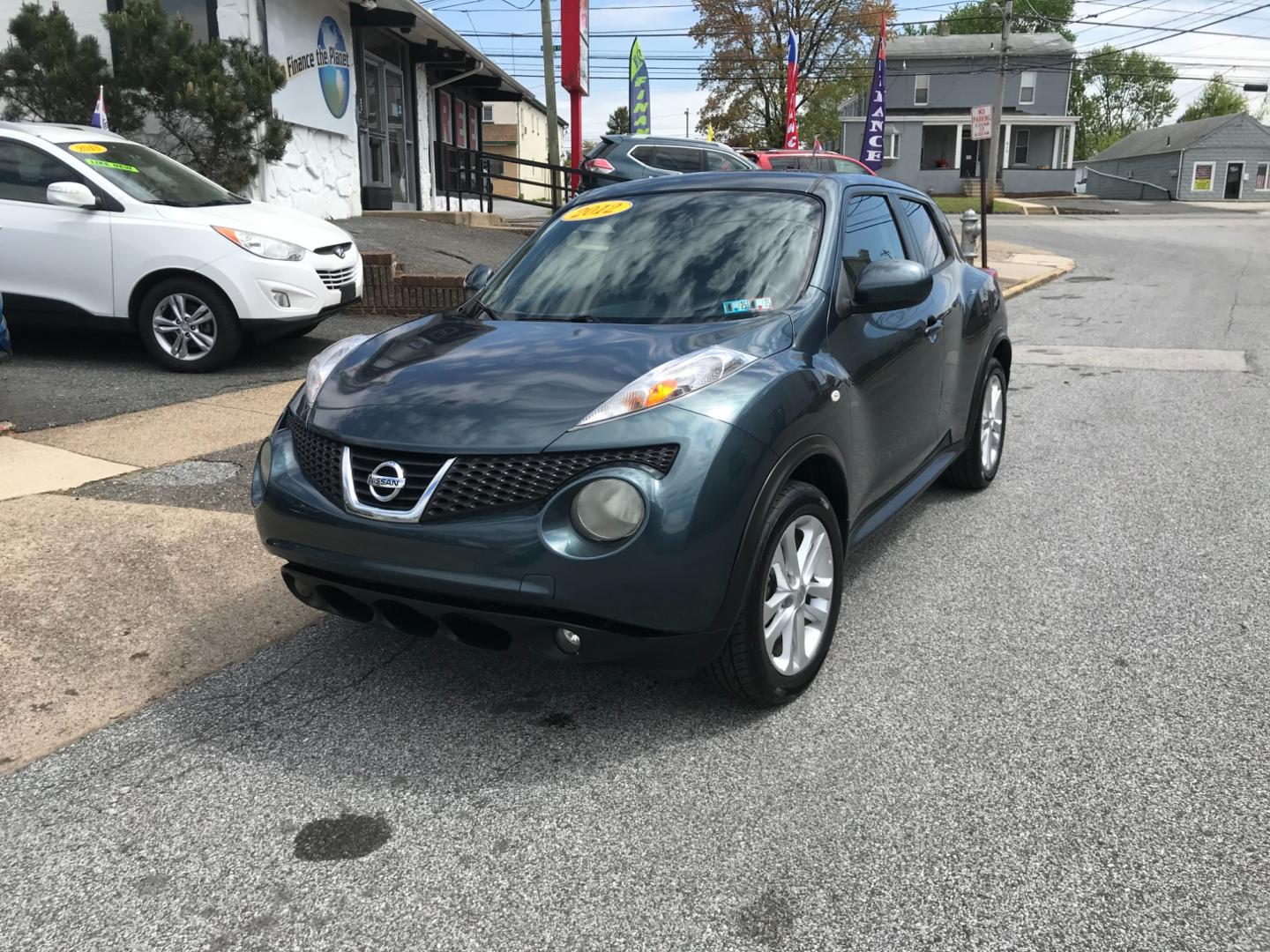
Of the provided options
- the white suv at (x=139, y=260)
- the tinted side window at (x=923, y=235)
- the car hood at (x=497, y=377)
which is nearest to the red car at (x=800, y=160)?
the white suv at (x=139, y=260)

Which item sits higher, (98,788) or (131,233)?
(131,233)

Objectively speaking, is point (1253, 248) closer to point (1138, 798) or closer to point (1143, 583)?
point (1143, 583)

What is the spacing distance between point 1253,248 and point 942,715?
25.8 meters

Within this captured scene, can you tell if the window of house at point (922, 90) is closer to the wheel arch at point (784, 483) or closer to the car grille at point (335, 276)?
the car grille at point (335, 276)

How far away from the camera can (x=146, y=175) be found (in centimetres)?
843

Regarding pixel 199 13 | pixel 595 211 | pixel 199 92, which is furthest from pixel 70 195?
pixel 199 13

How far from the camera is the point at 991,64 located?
56188mm

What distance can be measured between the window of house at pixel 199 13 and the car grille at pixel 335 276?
23.4 ft

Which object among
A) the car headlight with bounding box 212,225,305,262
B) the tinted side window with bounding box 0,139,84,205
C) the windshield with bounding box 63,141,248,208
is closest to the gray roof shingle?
the windshield with bounding box 63,141,248,208

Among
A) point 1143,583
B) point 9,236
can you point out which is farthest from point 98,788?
point 9,236

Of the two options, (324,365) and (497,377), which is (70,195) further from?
(497,377)

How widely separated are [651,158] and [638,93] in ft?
37.7

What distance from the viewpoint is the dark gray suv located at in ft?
51.1

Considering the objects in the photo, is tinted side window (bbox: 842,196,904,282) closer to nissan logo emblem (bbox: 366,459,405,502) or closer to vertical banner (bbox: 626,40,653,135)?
nissan logo emblem (bbox: 366,459,405,502)
